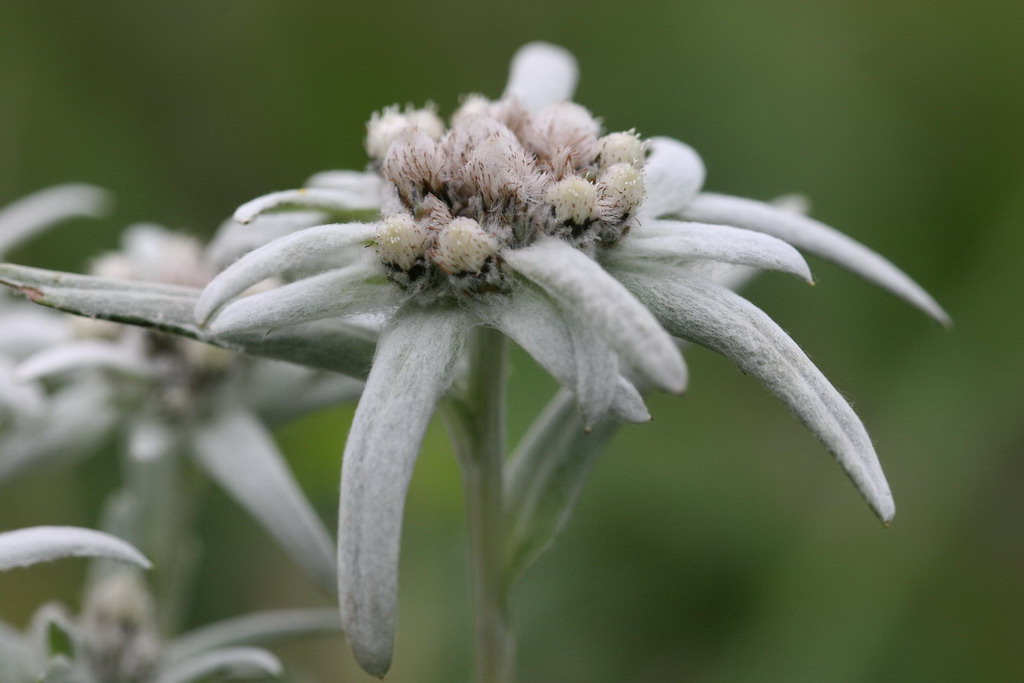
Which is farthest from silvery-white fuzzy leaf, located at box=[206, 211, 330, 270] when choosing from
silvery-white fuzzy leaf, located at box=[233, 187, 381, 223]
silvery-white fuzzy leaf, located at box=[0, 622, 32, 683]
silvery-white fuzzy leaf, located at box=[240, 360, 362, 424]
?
silvery-white fuzzy leaf, located at box=[0, 622, 32, 683]

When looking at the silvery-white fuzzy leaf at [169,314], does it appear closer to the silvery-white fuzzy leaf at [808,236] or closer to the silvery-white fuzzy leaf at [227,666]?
the silvery-white fuzzy leaf at [227,666]

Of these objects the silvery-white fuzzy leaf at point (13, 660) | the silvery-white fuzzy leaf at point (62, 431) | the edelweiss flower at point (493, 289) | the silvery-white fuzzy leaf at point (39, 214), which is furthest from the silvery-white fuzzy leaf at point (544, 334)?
the silvery-white fuzzy leaf at point (39, 214)

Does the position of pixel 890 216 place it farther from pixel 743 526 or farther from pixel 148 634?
pixel 148 634

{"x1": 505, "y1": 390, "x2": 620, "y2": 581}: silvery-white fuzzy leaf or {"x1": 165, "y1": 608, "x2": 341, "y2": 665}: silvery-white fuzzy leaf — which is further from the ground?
{"x1": 505, "y1": 390, "x2": 620, "y2": 581}: silvery-white fuzzy leaf

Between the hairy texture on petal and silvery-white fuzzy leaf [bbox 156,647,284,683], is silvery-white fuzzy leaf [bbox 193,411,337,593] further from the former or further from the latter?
the hairy texture on petal

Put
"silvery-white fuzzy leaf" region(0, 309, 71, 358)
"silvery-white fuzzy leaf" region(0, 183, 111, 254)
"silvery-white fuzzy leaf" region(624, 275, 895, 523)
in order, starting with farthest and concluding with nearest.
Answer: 1. "silvery-white fuzzy leaf" region(0, 183, 111, 254)
2. "silvery-white fuzzy leaf" region(0, 309, 71, 358)
3. "silvery-white fuzzy leaf" region(624, 275, 895, 523)

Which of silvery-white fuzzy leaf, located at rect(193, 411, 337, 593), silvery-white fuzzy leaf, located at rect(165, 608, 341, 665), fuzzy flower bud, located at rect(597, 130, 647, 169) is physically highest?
fuzzy flower bud, located at rect(597, 130, 647, 169)
